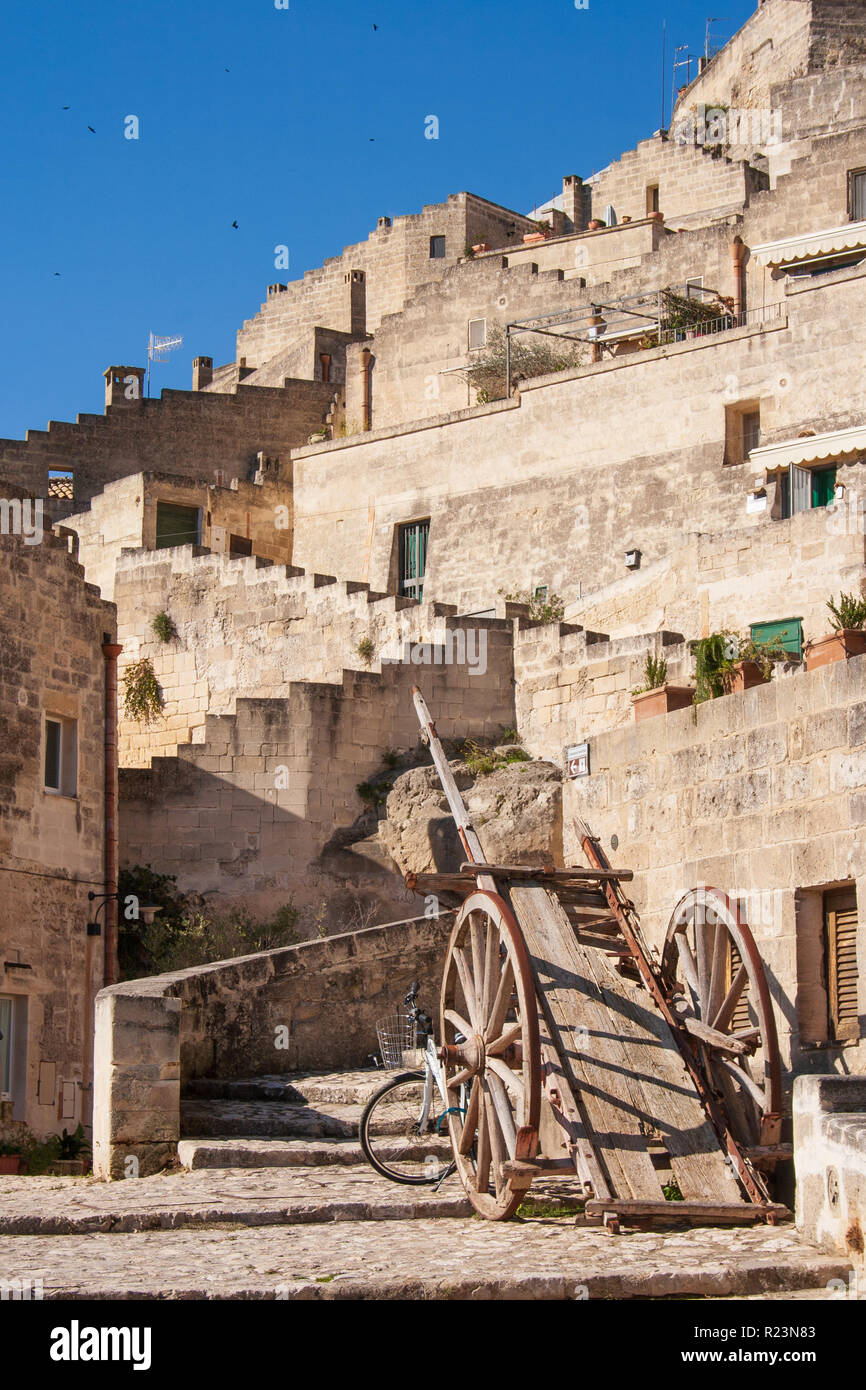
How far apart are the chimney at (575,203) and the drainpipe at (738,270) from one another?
9.01m

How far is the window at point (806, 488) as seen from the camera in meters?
22.4

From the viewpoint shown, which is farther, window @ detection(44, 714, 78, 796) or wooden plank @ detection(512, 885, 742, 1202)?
window @ detection(44, 714, 78, 796)

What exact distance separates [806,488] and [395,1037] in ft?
37.4

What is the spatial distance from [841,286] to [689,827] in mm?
14273

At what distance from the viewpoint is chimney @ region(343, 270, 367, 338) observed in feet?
128

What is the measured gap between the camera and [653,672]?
16719 millimetres

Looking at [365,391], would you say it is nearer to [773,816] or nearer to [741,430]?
[741,430]

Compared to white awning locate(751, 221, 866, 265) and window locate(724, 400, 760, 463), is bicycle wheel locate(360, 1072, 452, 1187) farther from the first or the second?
white awning locate(751, 221, 866, 265)

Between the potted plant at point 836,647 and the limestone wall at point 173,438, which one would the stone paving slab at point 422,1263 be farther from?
the limestone wall at point 173,438

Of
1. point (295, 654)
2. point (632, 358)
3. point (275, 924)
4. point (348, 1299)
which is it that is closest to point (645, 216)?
point (632, 358)

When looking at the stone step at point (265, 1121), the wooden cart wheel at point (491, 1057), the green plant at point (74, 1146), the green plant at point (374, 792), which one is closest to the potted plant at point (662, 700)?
the wooden cart wheel at point (491, 1057)

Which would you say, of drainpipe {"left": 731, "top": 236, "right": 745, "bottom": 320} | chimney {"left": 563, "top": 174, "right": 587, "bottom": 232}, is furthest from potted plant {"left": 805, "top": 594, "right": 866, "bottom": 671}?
chimney {"left": 563, "top": 174, "right": 587, "bottom": 232}

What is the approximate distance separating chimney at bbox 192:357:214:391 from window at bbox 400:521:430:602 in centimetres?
1424

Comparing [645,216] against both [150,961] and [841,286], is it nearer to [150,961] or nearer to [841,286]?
[841,286]
